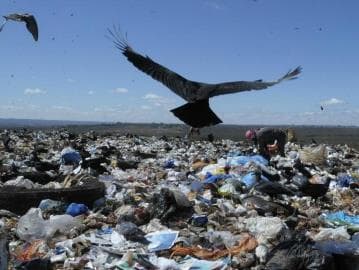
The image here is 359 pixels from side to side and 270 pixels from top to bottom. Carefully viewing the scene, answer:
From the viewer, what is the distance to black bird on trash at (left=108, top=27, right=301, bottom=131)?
15.3 ft

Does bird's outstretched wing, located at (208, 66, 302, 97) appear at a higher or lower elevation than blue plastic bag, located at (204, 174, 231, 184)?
higher

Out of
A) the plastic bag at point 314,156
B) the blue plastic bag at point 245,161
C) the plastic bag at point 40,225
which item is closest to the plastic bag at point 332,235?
the plastic bag at point 40,225

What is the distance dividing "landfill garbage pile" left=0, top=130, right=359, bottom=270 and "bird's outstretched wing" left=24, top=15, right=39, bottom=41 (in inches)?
66.0

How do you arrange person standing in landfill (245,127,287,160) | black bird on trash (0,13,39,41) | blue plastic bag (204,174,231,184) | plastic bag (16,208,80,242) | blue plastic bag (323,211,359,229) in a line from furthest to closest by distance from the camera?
person standing in landfill (245,127,287,160) → blue plastic bag (204,174,231,184) → blue plastic bag (323,211,359,229) → plastic bag (16,208,80,242) → black bird on trash (0,13,39,41)

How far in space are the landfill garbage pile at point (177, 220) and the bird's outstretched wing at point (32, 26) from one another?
1676 millimetres

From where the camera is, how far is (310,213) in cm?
618

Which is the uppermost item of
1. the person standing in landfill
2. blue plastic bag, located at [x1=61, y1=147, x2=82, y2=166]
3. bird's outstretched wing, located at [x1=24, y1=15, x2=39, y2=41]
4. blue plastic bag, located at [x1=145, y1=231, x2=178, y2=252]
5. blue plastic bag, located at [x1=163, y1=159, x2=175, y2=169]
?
bird's outstretched wing, located at [x1=24, y1=15, x2=39, y2=41]

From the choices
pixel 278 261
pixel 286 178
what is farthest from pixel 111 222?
pixel 286 178

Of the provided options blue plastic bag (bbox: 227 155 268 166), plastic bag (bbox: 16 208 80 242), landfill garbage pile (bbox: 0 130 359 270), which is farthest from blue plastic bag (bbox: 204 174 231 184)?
plastic bag (bbox: 16 208 80 242)

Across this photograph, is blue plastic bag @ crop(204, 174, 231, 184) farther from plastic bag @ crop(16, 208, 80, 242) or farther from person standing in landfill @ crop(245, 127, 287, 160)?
plastic bag @ crop(16, 208, 80, 242)

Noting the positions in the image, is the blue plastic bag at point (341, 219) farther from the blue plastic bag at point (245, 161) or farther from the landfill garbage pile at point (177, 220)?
the blue plastic bag at point (245, 161)

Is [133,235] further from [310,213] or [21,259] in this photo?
[310,213]

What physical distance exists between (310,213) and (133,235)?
2.51m

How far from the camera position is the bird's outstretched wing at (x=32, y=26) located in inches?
161
